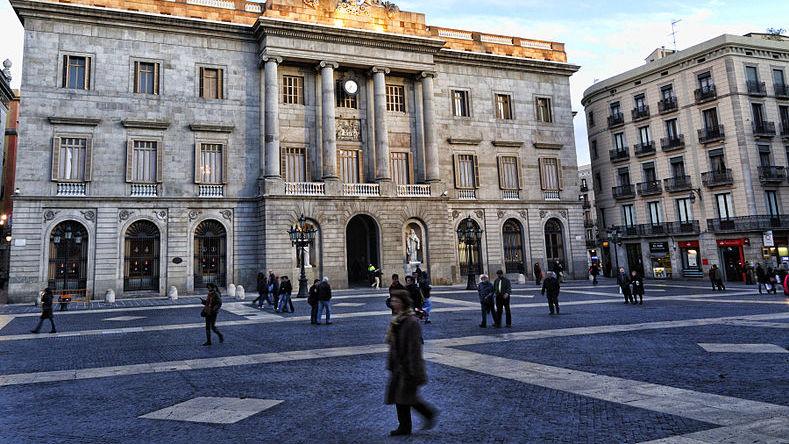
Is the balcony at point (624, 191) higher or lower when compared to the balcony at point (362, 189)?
higher

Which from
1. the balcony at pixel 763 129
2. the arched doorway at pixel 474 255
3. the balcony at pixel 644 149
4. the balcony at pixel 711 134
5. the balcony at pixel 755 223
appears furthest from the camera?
the balcony at pixel 644 149

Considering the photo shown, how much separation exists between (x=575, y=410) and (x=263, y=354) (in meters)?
6.85

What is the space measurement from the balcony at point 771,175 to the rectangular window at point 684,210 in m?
5.00

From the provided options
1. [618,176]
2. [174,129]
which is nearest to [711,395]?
[174,129]

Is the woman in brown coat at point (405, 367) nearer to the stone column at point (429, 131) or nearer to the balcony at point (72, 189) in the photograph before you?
the balcony at point (72, 189)

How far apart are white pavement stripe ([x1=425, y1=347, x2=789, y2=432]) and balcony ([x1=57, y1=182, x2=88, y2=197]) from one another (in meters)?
26.5

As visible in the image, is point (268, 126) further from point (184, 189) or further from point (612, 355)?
point (612, 355)

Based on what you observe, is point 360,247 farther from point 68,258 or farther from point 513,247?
point 68,258

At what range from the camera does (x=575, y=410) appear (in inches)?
238

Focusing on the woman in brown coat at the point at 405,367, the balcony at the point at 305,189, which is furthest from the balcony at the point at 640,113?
the woman in brown coat at the point at 405,367

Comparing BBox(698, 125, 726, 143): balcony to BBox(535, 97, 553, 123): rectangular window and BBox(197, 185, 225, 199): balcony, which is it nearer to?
BBox(535, 97, 553, 123): rectangular window

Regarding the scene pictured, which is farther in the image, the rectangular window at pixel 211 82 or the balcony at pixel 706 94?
the balcony at pixel 706 94

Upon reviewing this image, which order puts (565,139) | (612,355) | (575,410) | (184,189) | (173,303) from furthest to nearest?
(565,139)
(184,189)
(173,303)
(612,355)
(575,410)

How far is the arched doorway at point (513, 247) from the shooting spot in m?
37.5
